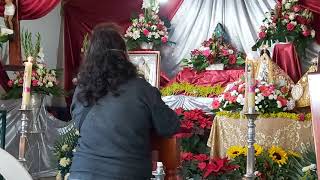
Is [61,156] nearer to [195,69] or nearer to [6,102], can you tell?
[6,102]

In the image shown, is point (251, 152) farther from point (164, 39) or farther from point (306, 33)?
point (164, 39)

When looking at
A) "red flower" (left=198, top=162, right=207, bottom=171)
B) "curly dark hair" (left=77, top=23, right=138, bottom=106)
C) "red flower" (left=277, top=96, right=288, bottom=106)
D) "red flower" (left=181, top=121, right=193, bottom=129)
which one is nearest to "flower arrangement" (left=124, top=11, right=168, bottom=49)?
"red flower" (left=181, top=121, right=193, bottom=129)

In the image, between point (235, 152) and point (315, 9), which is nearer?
point (235, 152)

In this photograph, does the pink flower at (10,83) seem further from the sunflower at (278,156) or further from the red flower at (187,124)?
the sunflower at (278,156)

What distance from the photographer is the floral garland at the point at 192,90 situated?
5.30 m

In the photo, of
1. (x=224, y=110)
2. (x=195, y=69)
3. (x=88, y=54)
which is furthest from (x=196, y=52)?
(x=88, y=54)

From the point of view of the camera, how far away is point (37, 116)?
4.77 metres

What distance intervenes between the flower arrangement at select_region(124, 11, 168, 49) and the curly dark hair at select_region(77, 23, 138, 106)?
4213mm

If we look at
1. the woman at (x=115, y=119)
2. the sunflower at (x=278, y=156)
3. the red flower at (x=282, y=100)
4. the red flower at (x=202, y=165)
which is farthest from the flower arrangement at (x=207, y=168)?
the red flower at (x=282, y=100)

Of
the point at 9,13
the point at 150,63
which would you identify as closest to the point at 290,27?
the point at 150,63

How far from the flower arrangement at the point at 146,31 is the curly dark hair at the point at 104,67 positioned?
421 centimetres

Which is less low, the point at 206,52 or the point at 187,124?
the point at 206,52

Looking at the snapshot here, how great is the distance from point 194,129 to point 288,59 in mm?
1814

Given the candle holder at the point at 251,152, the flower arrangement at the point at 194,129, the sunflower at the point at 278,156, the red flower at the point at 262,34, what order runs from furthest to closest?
the red flower at the point at 262,34
the flower arrangement at the point at 194,129
the sunflower at the point at 278,156
the candle holder at the point at 251,152
